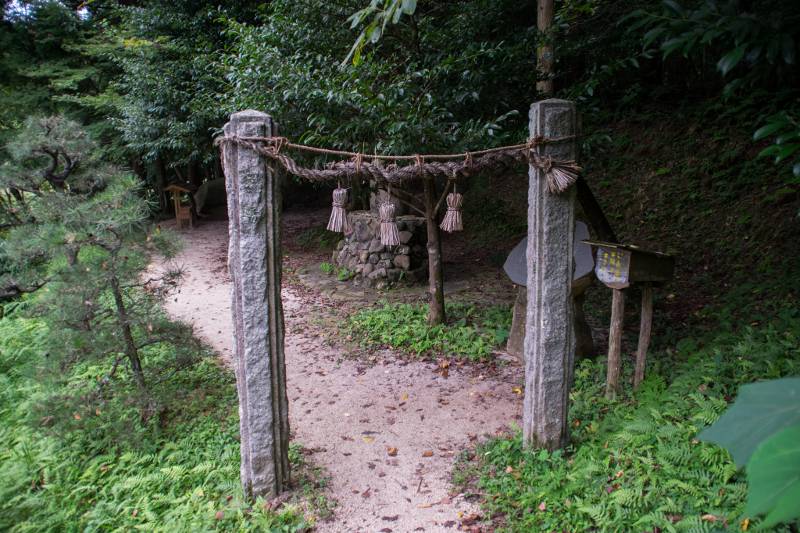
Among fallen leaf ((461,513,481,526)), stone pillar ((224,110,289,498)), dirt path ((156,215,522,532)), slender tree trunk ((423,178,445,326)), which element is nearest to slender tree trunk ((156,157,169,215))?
dirt path ((156,215,522,532))

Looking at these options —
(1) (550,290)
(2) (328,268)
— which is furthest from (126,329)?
(2) (328,268)

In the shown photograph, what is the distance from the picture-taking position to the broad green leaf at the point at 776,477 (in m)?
0.49

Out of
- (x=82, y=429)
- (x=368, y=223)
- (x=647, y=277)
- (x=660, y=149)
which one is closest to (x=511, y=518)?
(x=647, y=277)

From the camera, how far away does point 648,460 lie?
3.35 m

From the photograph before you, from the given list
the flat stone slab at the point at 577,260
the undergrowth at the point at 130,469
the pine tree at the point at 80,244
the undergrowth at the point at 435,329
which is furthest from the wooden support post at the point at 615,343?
the pine tree at the point at 80,244

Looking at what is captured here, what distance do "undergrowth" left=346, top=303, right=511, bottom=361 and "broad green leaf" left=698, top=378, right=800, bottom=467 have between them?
542cm

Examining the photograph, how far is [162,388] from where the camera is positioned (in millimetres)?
5410

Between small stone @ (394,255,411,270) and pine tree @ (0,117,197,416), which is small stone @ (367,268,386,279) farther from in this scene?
pine tree @ (0,117,197,416)

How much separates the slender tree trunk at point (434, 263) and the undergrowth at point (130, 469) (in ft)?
8.84

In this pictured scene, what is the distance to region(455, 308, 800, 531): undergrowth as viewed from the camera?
9.73 feet

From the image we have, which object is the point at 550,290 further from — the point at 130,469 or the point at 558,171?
the point at 130,469

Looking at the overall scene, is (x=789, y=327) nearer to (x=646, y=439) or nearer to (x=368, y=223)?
(x=646, y=439)

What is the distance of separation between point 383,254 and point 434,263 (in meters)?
2.22

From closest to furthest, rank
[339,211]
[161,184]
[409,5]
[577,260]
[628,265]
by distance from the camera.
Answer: [409,5] → [339,211] → [628,265] → [577,260] → [161,184]
